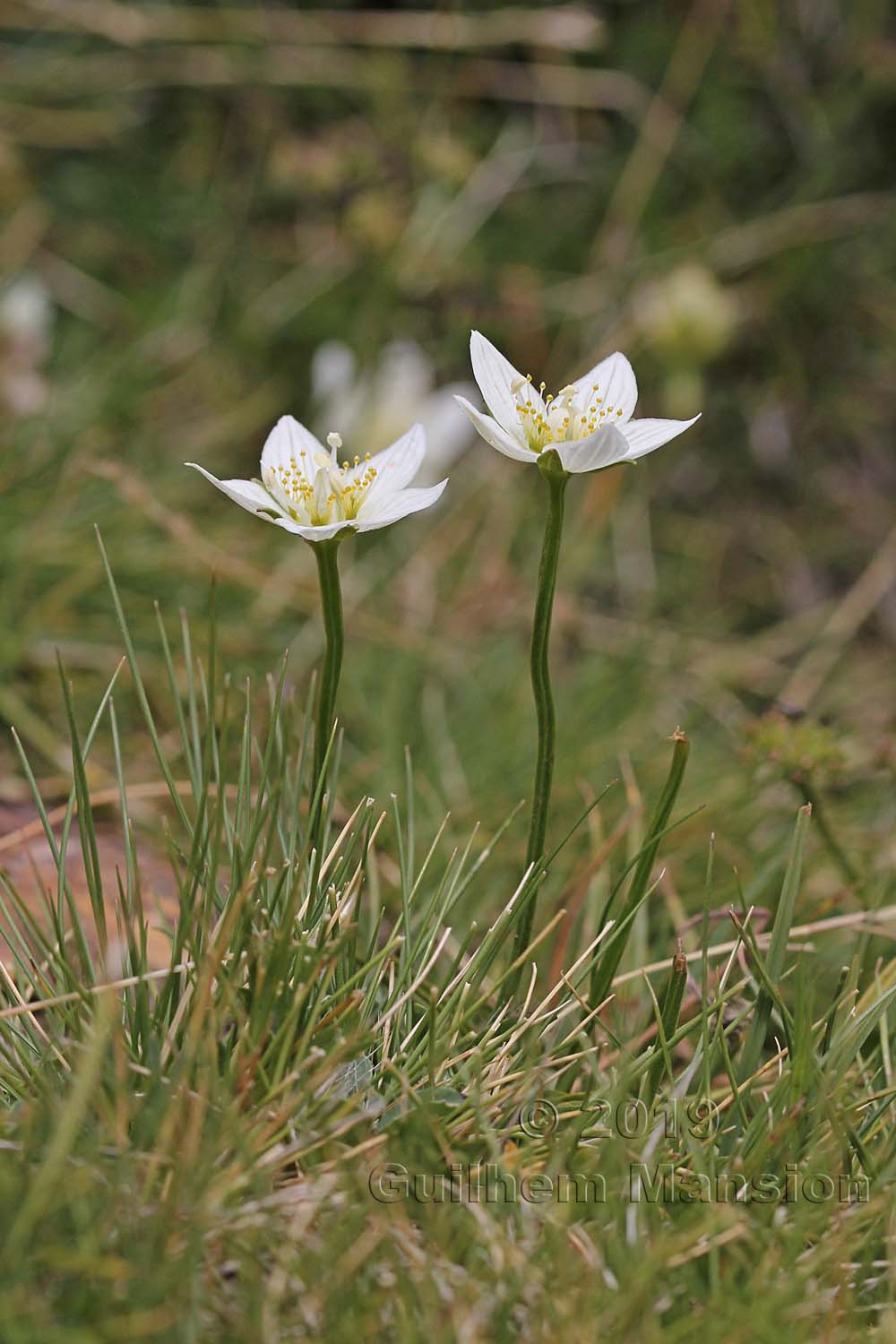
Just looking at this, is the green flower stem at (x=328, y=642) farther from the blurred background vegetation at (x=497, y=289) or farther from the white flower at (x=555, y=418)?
the blurred background vegetation at (x=497, y=289)

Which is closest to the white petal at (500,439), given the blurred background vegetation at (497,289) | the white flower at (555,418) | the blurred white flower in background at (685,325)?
the white flower at (555,418)

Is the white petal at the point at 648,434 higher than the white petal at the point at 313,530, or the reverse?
the white petal at the point at 648,434

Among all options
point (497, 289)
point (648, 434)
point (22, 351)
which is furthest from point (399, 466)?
point (497, 289)

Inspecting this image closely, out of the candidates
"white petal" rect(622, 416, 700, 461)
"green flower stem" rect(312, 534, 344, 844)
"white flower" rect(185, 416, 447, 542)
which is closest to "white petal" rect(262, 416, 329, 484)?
"white flower" rect(185, 416, 447, 542)

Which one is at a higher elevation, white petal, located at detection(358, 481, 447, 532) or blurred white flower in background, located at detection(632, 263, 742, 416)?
blurred white flower in background, located at detection(632, 263, 742, 416)

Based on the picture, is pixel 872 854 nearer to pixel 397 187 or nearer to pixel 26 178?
pixel 397 187

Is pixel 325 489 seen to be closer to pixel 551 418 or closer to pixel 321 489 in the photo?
pixel 321 489

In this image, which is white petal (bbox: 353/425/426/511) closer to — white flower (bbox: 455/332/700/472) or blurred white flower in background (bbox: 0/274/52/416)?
white flower (bbox: 455/332/700/472)
